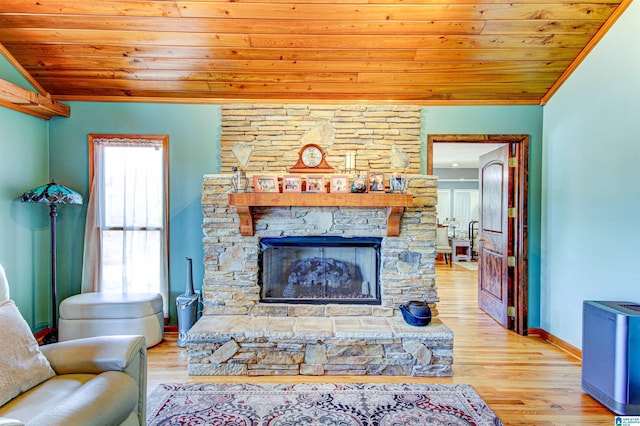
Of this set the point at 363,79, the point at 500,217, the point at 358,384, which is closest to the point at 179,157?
the point at 363,79

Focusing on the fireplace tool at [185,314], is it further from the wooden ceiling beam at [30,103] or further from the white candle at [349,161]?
the wooden ceiling beam at [30,103]

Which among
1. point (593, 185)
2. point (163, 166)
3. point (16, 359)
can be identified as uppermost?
point (163, 166)

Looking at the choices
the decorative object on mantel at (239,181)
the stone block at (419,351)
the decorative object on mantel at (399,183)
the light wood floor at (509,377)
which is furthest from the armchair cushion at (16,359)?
the decorative object on mantel at (399,183)

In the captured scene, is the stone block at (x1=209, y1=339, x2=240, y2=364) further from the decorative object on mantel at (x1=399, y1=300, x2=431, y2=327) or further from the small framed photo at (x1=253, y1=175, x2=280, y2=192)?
the decorative object on mantel at (x1=399, y1=300, x2=431, y2=327)

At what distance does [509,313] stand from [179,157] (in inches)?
149

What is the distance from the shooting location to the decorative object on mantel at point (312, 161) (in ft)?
10.0

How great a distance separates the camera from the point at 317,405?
88.9 inches

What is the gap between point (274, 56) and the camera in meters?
2.95

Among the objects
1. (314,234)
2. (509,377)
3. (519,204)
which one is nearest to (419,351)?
(509,377)

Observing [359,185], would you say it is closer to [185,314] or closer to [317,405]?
[317,405]

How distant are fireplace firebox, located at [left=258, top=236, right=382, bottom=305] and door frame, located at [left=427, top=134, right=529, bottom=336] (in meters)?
1.13

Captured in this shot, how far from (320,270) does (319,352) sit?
829 mm

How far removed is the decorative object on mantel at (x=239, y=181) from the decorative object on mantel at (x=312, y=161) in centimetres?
42

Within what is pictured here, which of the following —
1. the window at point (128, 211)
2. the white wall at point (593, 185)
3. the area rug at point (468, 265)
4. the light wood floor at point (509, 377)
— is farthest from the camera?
the area rug at point (468, 265)
